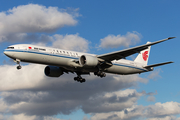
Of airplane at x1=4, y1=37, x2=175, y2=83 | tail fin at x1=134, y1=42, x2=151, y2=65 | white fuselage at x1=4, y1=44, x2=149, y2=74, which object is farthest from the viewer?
tail fin at x1=134, y1=42, x2=151, y2=65

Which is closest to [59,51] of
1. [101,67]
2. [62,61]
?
[62,61]

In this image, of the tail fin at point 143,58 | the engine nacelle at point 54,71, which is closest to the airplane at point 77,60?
Answer: the engine nacelle at point 54,71

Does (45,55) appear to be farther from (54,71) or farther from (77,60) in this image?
(54,71)

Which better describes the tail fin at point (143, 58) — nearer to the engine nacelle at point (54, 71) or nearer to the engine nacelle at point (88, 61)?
the engine nacelle at point (88, 61)

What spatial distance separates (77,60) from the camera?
41281 mm

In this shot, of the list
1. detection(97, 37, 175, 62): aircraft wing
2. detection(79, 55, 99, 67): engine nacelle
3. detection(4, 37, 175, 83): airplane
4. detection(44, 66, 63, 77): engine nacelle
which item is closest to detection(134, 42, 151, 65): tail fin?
detection(4, 37, 175, 83): airplane

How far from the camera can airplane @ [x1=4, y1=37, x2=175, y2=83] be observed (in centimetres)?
3766

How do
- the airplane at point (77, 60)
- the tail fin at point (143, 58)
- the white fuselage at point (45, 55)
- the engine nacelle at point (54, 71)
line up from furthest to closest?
the tail fin at point (143, 58)
the engine nacelle at point (54, 71)
the airplane at point (77, 60)
the white fuselage at point (45, 55)

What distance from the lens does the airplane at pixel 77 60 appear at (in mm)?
37656

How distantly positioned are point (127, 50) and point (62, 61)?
1117cm

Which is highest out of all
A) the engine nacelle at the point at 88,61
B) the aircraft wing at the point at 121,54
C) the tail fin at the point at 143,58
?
the tail fin at the point at 143,58

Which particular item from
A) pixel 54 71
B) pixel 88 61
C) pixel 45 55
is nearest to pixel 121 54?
pixel 88 61

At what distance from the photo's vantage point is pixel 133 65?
50.1 metres

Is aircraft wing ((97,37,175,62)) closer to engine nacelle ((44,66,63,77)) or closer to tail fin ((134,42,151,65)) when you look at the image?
engine nacelle ((44,66,63,77))
